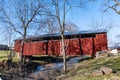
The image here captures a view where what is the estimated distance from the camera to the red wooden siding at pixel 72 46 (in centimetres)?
3005

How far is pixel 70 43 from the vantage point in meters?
32.0

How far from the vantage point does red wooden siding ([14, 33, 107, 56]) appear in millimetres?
30047

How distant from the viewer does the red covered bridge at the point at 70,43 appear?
99.0 ft

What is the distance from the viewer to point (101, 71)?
13.9m

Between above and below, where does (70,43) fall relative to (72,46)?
above

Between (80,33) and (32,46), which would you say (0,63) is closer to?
(32,46)

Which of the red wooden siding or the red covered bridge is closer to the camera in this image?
the red wooden siding

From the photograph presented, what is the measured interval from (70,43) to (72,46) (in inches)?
22.0

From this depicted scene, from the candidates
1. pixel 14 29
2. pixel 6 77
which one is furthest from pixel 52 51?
pixel 6 77

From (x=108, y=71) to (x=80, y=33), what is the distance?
17.7 m

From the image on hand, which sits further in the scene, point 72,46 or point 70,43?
point 70,43

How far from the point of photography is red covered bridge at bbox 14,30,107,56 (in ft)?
99.0

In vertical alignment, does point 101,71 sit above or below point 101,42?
below

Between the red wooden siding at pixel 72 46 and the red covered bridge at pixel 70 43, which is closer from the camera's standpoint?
the red wooden siding at pixel 72 46
